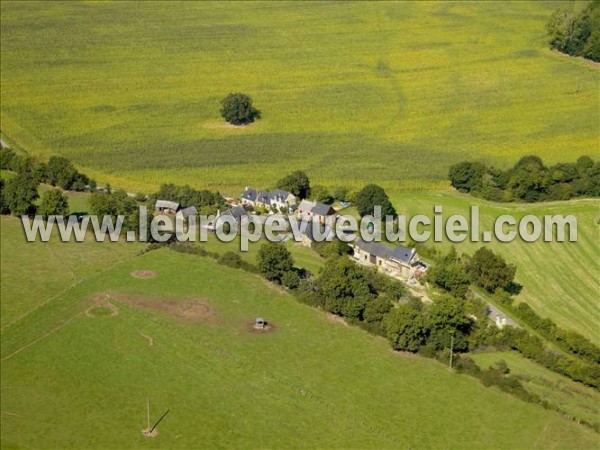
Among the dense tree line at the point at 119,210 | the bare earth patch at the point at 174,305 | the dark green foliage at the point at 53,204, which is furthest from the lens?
the dark green foliage at the point at 53,204

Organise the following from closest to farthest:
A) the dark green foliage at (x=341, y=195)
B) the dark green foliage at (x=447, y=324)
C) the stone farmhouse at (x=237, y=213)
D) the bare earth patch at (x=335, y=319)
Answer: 1. the dark green foliage at (x=447, y=324)
2. the bare earth patch at (x=335, y=319)
3. the stone farmhouse at (x=237, y=213)
4. the dark green foliage at (x=341, y=195)

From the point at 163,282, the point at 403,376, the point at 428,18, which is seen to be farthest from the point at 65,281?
the point at 428,18

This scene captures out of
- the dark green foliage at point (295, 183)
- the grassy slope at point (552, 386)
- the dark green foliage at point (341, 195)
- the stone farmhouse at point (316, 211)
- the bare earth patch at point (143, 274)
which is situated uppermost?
the dark green foliage at point (295, 183)

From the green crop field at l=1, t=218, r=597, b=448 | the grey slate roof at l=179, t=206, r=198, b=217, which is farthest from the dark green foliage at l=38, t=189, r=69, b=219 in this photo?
the green crop field at l=1, t=218, r=597, b=448

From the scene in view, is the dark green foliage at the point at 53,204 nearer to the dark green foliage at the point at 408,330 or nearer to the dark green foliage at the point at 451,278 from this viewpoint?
the dark green foliage at the point at 451,278

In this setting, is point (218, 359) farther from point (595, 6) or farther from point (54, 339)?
point (595, 6)

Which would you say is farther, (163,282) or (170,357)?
(163,282)

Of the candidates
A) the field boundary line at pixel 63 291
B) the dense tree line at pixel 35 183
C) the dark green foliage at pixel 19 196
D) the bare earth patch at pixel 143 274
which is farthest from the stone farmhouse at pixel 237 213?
the dark green foliage at pixel 19 196

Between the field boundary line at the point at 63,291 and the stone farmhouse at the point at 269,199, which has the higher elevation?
the stone farmhouse at the point at 269,199
